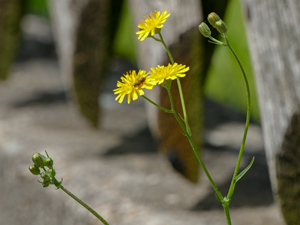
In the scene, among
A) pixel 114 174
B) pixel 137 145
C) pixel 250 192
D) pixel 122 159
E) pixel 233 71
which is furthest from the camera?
pixel 233 71

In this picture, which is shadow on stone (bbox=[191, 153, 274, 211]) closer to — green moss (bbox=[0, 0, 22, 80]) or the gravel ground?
the gravel ground

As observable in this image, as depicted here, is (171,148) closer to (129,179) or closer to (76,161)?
(129,179)

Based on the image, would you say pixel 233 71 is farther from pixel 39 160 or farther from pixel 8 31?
pixel 39 160

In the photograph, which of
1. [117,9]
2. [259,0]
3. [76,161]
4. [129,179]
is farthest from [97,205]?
[117,9]

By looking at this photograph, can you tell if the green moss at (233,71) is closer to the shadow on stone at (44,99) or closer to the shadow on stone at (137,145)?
the shadow on stone at (137,145)

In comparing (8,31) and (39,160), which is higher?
(8,31)

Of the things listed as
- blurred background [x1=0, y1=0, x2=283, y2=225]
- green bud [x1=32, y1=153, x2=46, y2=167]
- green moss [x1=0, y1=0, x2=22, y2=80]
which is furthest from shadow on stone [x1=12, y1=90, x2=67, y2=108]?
green bud [x1=32, y1=153, x2=46, y2=167]

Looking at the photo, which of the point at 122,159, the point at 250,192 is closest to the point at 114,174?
the point at 122,159

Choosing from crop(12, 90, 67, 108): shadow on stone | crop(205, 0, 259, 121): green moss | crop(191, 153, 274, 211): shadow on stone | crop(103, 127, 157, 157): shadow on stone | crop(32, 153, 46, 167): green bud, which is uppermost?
crop(12, 90, 67, 108): shadow on stone
